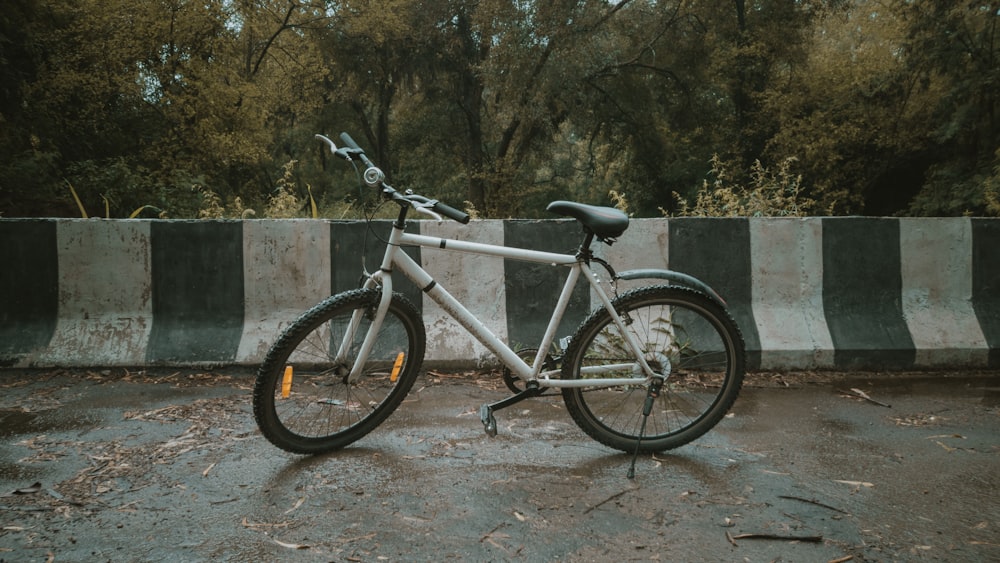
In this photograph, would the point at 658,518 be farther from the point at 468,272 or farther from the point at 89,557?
the point at 468,272

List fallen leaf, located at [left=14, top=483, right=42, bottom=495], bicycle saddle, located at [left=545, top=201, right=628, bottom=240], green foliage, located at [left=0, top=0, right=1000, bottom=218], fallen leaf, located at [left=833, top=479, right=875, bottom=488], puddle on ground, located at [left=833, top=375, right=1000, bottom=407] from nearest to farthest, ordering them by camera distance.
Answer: fallen leaf, located at [left=14, top=483, right=42, bottom=495] < fallen leaf, located at [left=833, top=479, right=875, bottom=488] < bicycle saddle, located at [left=545, top=201, right=628, bottom=240] < puddle on ground, located at [left=833, top=375, right=1000, bottom=407] < green foliage, located at [left=0, top=0, right=1000, bottom=218]

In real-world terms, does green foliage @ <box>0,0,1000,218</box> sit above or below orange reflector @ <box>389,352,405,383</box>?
above

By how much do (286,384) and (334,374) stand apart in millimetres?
276

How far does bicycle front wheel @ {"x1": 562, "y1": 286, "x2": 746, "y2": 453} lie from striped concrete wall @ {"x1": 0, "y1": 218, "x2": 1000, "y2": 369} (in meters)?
1.32

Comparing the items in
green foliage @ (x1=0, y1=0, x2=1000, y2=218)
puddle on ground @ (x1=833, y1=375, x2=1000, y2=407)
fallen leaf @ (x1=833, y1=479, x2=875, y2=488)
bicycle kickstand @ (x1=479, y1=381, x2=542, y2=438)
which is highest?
green foliage @ (x1=0, y1=0, x2=1000, y2=218)

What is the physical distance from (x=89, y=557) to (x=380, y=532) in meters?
0.96

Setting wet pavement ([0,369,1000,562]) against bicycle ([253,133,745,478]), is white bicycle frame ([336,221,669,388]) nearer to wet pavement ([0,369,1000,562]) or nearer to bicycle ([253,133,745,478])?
bicycle ([253,133,745,478])

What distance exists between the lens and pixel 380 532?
2.62 meters

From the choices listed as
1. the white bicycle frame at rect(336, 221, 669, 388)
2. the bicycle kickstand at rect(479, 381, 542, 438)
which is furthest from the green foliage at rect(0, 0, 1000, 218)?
the bicycle kickstand at rect(479, 381, 542, 438)

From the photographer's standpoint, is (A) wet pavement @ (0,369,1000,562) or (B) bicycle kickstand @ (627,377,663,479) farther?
(B) bicycle kickstand @ (627,377,663,479)

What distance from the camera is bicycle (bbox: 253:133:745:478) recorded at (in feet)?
11.3

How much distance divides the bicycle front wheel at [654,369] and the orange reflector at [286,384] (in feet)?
4.33

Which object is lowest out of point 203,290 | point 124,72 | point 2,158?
point 203,290

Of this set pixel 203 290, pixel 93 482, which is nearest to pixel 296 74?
pixel 203 290
